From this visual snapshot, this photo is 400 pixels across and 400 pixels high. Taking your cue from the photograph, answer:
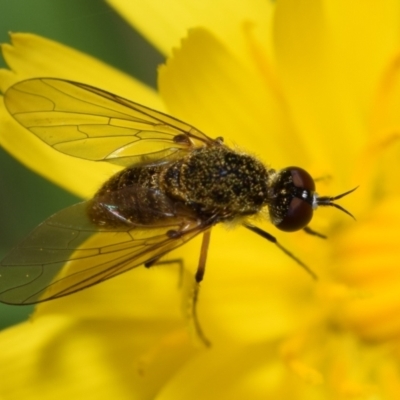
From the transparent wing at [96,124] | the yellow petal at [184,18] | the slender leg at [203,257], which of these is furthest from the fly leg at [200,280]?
the yellow petal at [184,18]

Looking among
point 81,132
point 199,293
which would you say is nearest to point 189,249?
point 199,293

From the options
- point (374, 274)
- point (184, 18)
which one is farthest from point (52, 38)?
point (374, 274)

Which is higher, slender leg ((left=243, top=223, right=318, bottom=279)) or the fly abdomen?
the fly abdomen

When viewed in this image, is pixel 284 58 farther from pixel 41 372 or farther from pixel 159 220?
pixel 41 372

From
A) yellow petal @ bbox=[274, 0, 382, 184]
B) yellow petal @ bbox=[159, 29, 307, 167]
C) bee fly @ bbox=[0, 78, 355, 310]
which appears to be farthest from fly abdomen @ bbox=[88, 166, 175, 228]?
yellow petal @ bbox=[274, 0, 382, 184]

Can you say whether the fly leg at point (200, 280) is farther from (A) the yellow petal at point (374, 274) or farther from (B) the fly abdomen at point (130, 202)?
(A) the yellow petal at point (374, 274)

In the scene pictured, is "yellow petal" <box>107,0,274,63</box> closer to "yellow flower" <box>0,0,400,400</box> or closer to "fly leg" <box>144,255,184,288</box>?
"yellow flower" <box>0,0,400,400</box>

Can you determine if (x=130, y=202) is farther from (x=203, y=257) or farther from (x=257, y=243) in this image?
(x=257, y=243)
